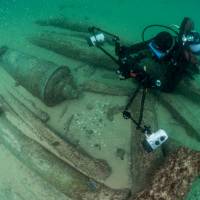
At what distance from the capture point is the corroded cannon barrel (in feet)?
20.2

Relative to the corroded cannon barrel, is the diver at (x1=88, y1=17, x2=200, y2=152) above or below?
above

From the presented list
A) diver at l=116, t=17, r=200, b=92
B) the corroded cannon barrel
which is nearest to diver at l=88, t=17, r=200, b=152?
diver at l=116, t=17, r=200, b=92

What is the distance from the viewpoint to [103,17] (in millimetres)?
13602

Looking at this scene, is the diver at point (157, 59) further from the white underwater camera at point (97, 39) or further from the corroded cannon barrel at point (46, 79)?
the corroded cannon barrel at point (46, 79)

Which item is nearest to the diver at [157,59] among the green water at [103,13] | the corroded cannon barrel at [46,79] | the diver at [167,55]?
the diver at [167,55]

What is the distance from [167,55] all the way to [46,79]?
2442 mm

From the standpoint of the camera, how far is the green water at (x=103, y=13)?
1132 cm

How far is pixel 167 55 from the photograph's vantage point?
16.9ft

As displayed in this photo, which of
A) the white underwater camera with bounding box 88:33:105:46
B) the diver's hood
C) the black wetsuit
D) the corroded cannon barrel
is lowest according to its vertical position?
the corroded cannon barrel

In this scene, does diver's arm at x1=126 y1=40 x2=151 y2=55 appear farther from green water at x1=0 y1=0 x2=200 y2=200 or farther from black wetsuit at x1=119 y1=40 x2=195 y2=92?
green water at x1=0 y1=0 x2=200 y2=200

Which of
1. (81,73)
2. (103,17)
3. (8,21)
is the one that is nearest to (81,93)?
(81,73)

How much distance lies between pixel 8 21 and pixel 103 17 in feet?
13.6

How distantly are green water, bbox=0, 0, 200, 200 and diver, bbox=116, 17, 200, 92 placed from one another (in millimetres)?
5073

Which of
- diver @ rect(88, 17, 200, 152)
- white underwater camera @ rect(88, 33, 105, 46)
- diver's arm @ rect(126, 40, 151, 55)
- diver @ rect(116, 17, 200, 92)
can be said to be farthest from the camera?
white underwater camera @ rect(88, 33, 105, 46)
